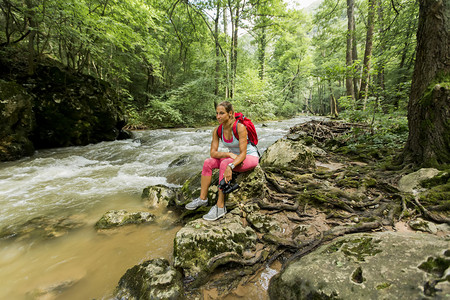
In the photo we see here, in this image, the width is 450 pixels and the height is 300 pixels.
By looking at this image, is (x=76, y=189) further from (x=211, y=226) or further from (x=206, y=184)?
(x=211, y=226)

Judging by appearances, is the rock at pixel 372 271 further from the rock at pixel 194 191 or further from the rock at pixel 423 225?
the rock at pixel 194 191

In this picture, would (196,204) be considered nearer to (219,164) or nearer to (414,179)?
(219,164)

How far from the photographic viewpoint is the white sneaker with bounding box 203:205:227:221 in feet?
8.77

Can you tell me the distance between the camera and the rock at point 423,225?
6.78ft

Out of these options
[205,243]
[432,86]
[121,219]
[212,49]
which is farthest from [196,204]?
[212,49]

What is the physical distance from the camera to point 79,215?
3.46 meters

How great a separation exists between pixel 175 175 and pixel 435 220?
5137 millimetres

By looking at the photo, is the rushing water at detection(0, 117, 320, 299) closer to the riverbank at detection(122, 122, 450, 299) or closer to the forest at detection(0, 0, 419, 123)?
the riverbank at detection(122, 122, 450, 299)

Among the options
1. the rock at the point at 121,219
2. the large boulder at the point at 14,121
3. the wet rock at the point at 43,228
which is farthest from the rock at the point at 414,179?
the large boulder at the point at 14,121

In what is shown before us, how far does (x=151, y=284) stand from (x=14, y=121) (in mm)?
8128

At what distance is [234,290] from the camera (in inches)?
70.2

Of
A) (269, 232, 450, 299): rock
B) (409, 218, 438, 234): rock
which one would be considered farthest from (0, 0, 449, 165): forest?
(269, 232, 450, 299): rock

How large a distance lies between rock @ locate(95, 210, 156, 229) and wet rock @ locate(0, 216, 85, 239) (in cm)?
45

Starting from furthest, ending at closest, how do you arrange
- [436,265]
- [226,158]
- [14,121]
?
[14,121]
[226,158]
[436,265]
